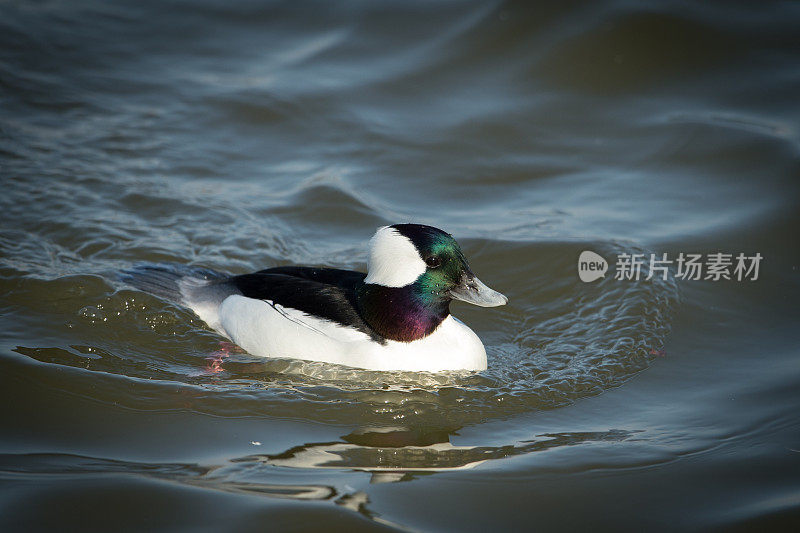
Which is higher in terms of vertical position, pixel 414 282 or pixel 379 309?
pixel 414 282

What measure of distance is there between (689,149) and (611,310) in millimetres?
3627

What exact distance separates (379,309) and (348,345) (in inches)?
14.3

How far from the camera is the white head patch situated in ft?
20.1

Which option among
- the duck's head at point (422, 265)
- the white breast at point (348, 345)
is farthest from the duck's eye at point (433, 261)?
the white breast at point (348, 345)

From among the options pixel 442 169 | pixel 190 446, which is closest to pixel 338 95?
pixel 442 169

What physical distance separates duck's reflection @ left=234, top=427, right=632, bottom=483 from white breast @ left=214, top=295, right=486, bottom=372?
2.20ft

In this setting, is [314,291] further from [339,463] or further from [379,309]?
[339,463]

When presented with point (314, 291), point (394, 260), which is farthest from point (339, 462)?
point (314, 291)

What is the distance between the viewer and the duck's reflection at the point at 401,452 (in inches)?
208

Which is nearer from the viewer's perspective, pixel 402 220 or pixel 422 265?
pixel 422 265

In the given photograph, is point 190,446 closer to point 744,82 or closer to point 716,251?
point 716,251

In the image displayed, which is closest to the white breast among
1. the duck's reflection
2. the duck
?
the duck

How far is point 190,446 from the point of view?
547 cm

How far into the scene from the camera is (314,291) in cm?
664
